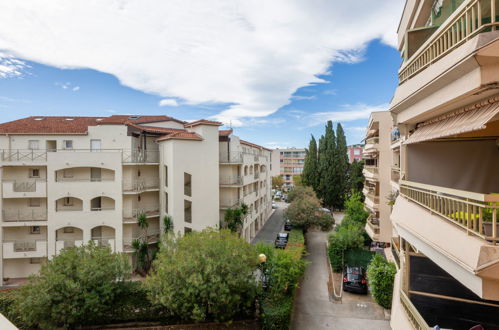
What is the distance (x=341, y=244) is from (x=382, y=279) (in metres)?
6.02

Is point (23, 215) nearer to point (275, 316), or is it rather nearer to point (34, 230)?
point (34, 230)

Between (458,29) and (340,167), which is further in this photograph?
(340,167)

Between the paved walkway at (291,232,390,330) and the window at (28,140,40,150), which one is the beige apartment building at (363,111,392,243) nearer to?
the paved walkway at (291,232,390,330)

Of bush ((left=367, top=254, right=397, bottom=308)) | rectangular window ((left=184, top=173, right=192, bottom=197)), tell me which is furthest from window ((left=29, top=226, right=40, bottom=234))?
bush ((left=367, top=254, right=397, bottom=308))

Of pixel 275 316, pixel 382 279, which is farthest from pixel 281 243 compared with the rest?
pixel 275 316

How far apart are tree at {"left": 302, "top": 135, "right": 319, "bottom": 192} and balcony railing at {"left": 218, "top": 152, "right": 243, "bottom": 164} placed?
20.9 m

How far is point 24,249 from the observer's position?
61.2 feet

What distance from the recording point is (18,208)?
62.7 feet

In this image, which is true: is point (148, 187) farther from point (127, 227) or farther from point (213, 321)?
point (213, 321)

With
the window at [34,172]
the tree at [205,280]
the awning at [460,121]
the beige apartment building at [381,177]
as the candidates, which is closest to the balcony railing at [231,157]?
the beige apartment building at [381,177]

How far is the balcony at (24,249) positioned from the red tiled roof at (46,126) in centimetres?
835

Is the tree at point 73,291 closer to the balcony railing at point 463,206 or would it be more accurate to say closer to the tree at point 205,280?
the tree at point 205,280

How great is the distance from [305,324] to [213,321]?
4.69 metres

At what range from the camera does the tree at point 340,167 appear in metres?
40.4
